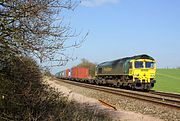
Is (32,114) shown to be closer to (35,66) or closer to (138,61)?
(35,66)

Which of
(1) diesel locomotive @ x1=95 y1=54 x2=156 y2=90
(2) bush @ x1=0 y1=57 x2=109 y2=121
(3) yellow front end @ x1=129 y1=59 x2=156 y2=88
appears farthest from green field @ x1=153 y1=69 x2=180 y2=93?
(2) bush @ x1=0 y1=57 x2=109 y2=121

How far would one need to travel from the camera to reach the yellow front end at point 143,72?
28.5 metres

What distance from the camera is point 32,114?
653cm

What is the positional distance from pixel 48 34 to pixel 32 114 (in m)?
1.73

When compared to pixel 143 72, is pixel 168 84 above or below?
below

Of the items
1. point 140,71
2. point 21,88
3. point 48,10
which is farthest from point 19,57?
point 140,71

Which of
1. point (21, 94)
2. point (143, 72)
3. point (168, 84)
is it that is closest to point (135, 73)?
point (143, 72)

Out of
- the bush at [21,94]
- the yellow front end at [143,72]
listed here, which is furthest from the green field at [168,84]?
the bush at [21,94]

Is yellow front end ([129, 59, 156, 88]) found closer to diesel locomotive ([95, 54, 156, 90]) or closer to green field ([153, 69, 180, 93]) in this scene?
diesel locomotive ([95, 54, 156, 90])

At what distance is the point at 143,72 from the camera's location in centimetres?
2919

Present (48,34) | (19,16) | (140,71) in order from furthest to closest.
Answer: (140,71)
(48,34)
(19,16)

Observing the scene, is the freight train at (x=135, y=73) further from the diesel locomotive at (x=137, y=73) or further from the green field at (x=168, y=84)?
the green field at (x=168, y=84)

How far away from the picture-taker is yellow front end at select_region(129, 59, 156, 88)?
28.5 meters

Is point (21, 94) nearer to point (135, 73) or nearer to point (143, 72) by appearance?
point (135, 73)
